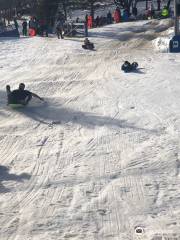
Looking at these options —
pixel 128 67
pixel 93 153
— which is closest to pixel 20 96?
pixel 93 153

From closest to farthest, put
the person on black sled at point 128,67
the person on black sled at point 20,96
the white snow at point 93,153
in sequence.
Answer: the white snow at point 93,153
the person on black sled at point 20,96
the person on black sled at point 128,67

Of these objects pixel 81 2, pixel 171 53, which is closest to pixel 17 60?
pixel 171 53

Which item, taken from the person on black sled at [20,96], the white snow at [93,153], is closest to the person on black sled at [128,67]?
the white snow at [93,153]

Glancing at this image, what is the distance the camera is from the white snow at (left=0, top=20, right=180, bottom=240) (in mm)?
7988

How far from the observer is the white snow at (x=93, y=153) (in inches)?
314

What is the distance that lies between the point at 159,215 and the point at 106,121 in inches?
207

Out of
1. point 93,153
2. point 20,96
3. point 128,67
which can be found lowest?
point 93,153

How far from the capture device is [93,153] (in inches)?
428

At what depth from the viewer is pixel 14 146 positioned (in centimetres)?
1175

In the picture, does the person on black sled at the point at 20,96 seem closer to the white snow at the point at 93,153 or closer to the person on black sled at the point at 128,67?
the white snow at the point at 93,153

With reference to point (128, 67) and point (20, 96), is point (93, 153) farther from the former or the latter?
point (128, 67)

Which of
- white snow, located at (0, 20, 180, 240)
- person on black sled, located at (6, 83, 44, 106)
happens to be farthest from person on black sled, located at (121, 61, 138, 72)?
person on black sled, located at (6, 83, 44, 106)

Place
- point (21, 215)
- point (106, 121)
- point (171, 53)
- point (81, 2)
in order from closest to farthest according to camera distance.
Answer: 1. point (21, 215)
2. point (106, 121)
3. point (171, 53)
4. point (81, 2)

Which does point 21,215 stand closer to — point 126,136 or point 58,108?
A: point 126,136
